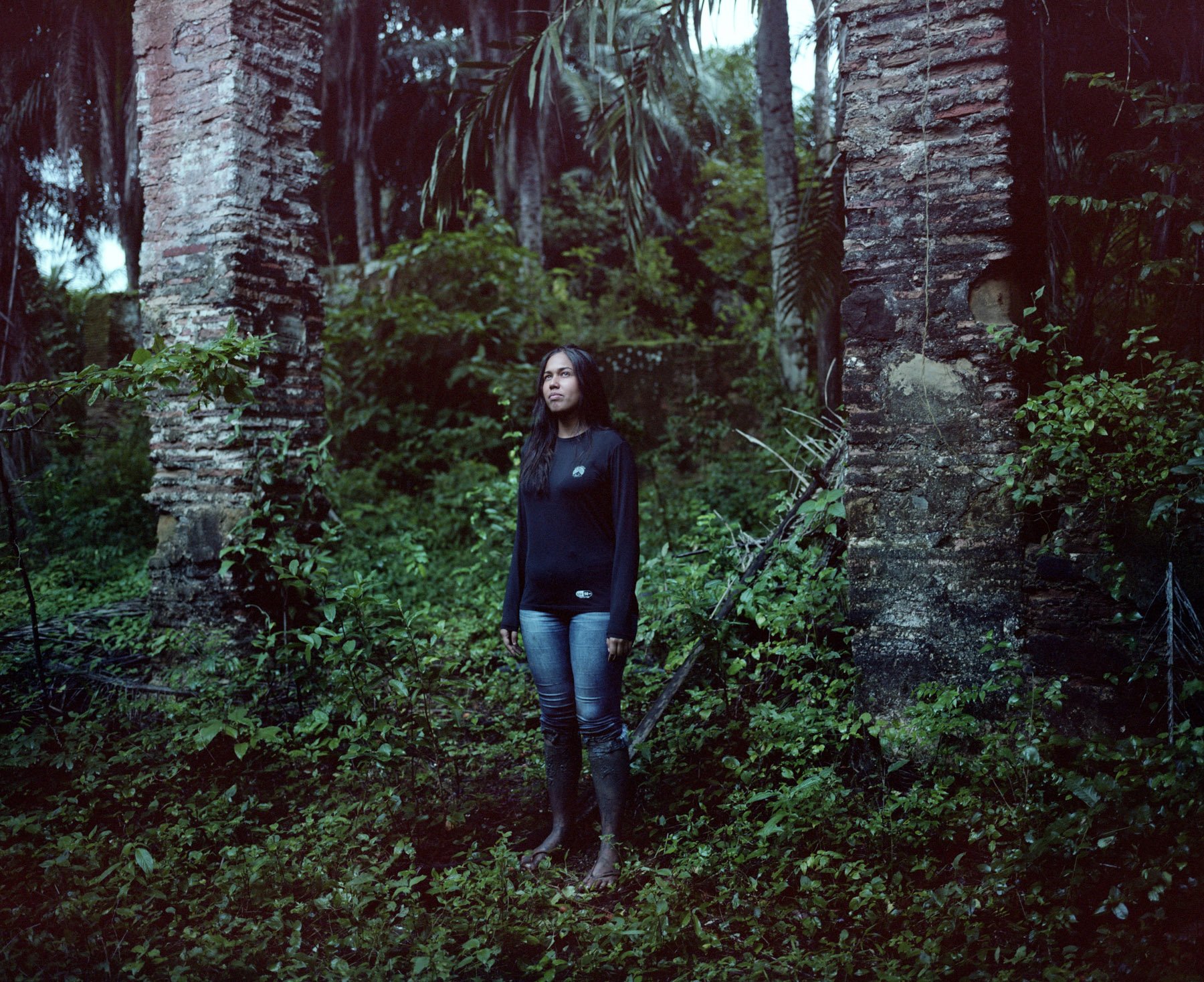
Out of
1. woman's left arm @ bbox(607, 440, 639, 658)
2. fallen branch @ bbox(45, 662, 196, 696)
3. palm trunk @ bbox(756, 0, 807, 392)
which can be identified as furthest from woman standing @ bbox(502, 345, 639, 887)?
palm trunk @ bbox(756, 0, 807, 392)

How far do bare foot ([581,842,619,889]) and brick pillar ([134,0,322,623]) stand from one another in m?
2.93

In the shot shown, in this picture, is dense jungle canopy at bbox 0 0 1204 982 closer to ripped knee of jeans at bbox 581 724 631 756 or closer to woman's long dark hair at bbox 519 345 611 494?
ripped knee of jeans at bbox 581 724 631 756

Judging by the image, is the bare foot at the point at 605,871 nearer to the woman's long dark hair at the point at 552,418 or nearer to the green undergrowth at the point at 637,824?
the green undergrowth at the point at 637,824

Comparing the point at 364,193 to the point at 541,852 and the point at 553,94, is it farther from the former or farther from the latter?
the point at 541,852

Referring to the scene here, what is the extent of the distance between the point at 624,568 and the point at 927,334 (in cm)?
159

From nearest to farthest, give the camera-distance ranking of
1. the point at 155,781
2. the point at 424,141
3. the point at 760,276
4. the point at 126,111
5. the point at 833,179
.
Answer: the point at 155,781, the point at 833,179, the point at 126,111, the point at 760,276, the point at 424,141

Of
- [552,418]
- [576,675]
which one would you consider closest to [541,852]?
[576,675]

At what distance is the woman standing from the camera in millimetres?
3359

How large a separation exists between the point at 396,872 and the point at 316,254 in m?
4.01

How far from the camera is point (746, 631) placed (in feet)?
14.7

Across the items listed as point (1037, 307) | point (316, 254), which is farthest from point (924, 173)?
point (316, 254)

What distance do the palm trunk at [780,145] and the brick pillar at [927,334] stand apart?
19.1 feet

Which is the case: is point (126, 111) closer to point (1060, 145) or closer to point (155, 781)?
point (155, 781)

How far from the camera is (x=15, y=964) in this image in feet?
9.15
